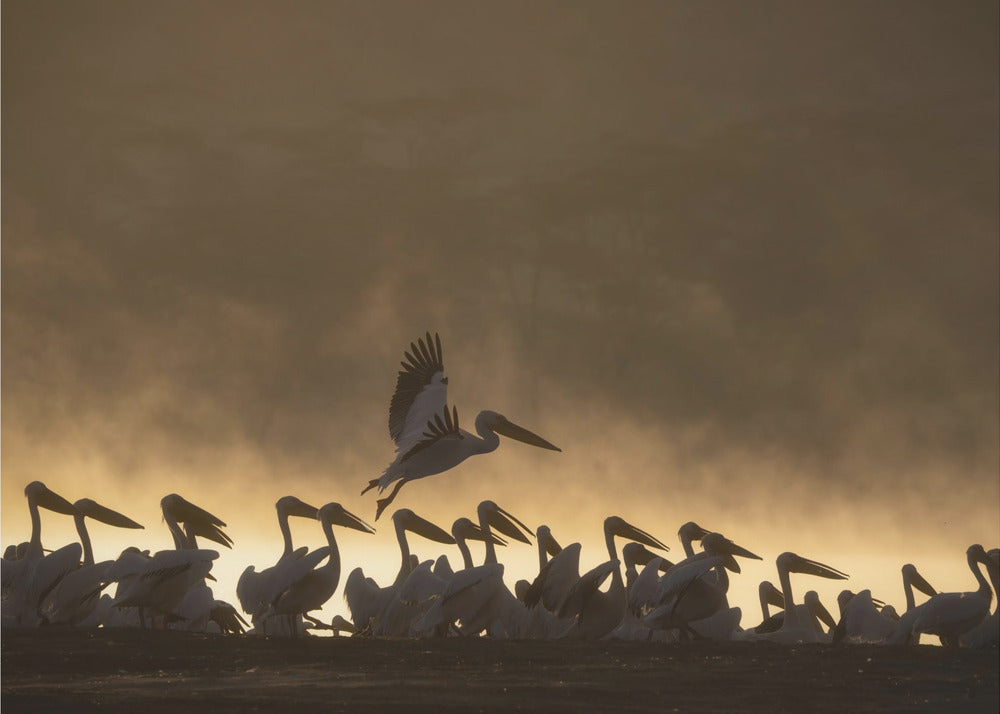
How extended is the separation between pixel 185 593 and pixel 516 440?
398cm

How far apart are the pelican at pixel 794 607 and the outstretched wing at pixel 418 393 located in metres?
3.86

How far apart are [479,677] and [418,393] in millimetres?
4485

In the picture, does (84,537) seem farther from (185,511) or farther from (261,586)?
(261,586)

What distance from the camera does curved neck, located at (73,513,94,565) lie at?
15148 mm

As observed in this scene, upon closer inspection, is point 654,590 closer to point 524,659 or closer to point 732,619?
point 732,619

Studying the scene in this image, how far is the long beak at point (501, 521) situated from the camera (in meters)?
16.9

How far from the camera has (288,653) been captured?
34.6 feet

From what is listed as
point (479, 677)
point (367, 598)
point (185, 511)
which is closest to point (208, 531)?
point (185, 511)

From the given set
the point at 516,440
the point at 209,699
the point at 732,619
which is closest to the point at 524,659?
the point at 209,699

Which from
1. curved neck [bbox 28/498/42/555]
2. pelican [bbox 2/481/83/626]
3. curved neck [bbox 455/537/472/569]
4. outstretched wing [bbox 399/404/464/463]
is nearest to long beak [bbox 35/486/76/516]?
curved neck [bbox 28/498/42/555]

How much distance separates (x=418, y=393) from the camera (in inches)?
527

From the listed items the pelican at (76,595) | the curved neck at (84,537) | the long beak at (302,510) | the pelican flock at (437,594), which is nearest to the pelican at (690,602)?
the pelican flock at (437,594)

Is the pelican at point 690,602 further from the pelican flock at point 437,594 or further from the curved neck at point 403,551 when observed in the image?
the curved neck at point 403,551

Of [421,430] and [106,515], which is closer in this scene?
[421,430]
